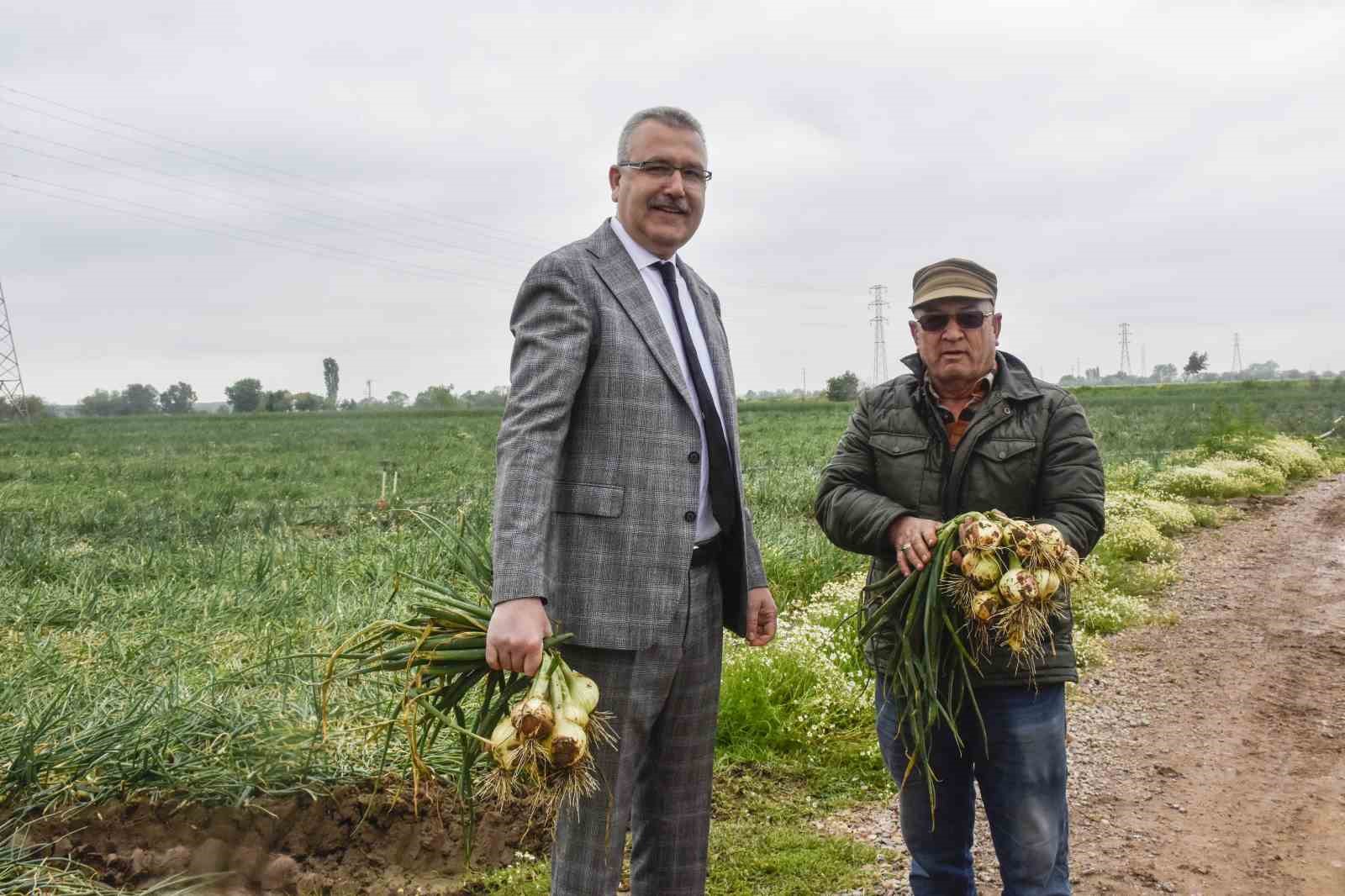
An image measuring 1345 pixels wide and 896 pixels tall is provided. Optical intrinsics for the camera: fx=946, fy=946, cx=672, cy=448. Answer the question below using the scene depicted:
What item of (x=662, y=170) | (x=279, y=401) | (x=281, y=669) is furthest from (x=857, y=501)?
(x=279, y=401)

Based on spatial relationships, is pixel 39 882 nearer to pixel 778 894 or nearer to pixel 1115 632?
pixel 778 894

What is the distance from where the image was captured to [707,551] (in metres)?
2.50

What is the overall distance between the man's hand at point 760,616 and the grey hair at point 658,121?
1.22 metres

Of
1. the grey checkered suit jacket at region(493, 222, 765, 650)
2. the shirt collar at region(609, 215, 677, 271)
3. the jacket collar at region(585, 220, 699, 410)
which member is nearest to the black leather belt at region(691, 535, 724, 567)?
the grey checkered suit jacket at region(493, 222, 765, 650)

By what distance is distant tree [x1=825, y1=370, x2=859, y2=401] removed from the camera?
77125 millimetres

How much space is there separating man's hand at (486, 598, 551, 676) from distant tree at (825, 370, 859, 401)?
74.2 metres

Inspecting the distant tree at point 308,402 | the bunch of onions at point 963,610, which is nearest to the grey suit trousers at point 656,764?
the bunch of onions at point 963,610

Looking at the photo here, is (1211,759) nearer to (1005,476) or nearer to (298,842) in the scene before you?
(1005,476)

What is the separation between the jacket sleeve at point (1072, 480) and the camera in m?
2.47

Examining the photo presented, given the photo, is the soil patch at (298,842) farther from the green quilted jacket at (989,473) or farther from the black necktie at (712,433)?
the green quilted jacket at (989,473)

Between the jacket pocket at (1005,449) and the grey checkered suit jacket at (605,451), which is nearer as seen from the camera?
the grey checkered suit jacket at (605,451)

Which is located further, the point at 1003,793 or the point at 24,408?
the point at 24,408

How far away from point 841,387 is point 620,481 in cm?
7692

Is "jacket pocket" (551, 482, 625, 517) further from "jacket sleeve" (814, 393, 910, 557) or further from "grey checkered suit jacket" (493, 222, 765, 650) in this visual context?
"jacket sleeve" (814, 393, 910, 557)
